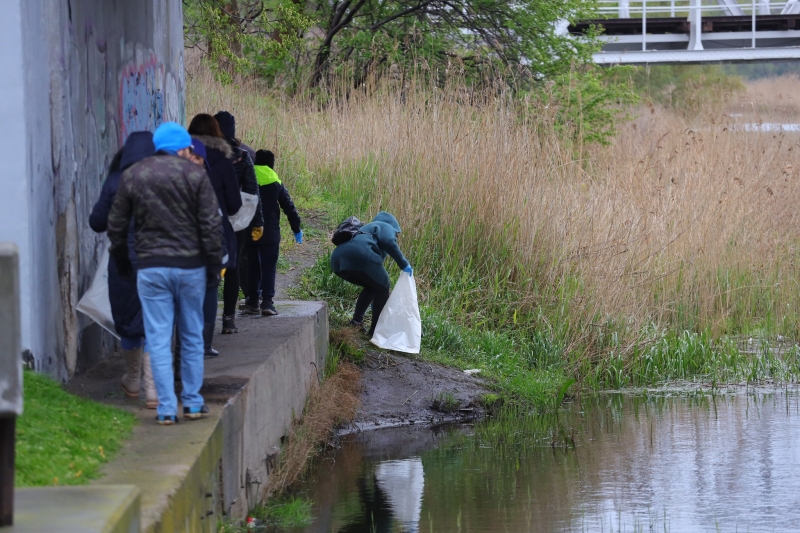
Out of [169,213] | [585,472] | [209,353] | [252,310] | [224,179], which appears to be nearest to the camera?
[169,213]

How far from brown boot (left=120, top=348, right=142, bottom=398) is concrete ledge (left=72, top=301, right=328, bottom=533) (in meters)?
0.09

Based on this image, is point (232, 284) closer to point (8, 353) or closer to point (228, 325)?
point (228, 325)

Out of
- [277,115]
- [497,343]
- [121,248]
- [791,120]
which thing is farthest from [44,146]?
[791,120]

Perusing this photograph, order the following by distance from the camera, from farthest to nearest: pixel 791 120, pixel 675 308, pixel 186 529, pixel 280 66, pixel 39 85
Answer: pixel 791 120 < pixel 280 66 < pixel 675 308 < pixel 39 85 < pixel 186 529

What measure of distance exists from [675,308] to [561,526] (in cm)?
582

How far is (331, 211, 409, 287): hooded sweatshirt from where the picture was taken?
30.9ft

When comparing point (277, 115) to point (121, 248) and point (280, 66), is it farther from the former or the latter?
point (121, 248)

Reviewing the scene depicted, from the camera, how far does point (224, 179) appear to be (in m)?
6.58

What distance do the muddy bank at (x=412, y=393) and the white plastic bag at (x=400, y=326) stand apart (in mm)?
376

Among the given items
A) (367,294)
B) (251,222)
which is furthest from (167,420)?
(367,294)

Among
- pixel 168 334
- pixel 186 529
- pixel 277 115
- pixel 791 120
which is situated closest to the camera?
pixel 186 529

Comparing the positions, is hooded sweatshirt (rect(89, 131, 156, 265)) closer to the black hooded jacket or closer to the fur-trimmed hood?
the fur-trimmed hood

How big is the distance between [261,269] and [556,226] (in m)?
4.10

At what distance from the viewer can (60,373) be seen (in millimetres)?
6098
